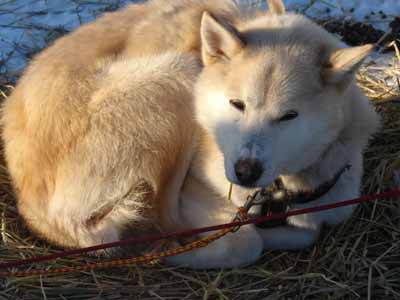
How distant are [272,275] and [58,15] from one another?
152 inches

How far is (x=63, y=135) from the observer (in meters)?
3.20

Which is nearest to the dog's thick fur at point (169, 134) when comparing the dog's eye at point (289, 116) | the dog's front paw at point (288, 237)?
the dog's front paw at point (288, 237)

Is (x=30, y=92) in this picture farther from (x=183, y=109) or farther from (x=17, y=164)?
(x=183, y=109)

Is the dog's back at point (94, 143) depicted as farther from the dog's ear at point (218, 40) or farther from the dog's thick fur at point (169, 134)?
the dog's ear at point (218, 40)

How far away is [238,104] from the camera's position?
8.89 feet

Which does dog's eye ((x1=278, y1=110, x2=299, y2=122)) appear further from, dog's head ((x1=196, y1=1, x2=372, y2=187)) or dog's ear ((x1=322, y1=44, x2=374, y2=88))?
dog's ear ((x1=322, y1=44, x2=374, y2=88))

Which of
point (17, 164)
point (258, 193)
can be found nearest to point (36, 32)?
point (17, 164)

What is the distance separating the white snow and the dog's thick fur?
76.6 inches

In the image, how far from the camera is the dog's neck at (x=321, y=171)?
3.00m

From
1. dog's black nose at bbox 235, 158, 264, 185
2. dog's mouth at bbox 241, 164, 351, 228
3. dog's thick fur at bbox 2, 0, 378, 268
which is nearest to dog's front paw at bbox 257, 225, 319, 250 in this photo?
dog's thick fur at bbox 2, 0, 378, 268

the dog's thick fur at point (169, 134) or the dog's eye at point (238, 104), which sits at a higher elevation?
the dog's eye at point (238, 104)

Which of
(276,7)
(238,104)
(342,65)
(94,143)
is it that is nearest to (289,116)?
(238,104)

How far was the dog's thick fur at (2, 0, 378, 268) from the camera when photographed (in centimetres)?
280

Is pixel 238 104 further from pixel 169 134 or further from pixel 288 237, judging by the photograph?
pixel 288 237
